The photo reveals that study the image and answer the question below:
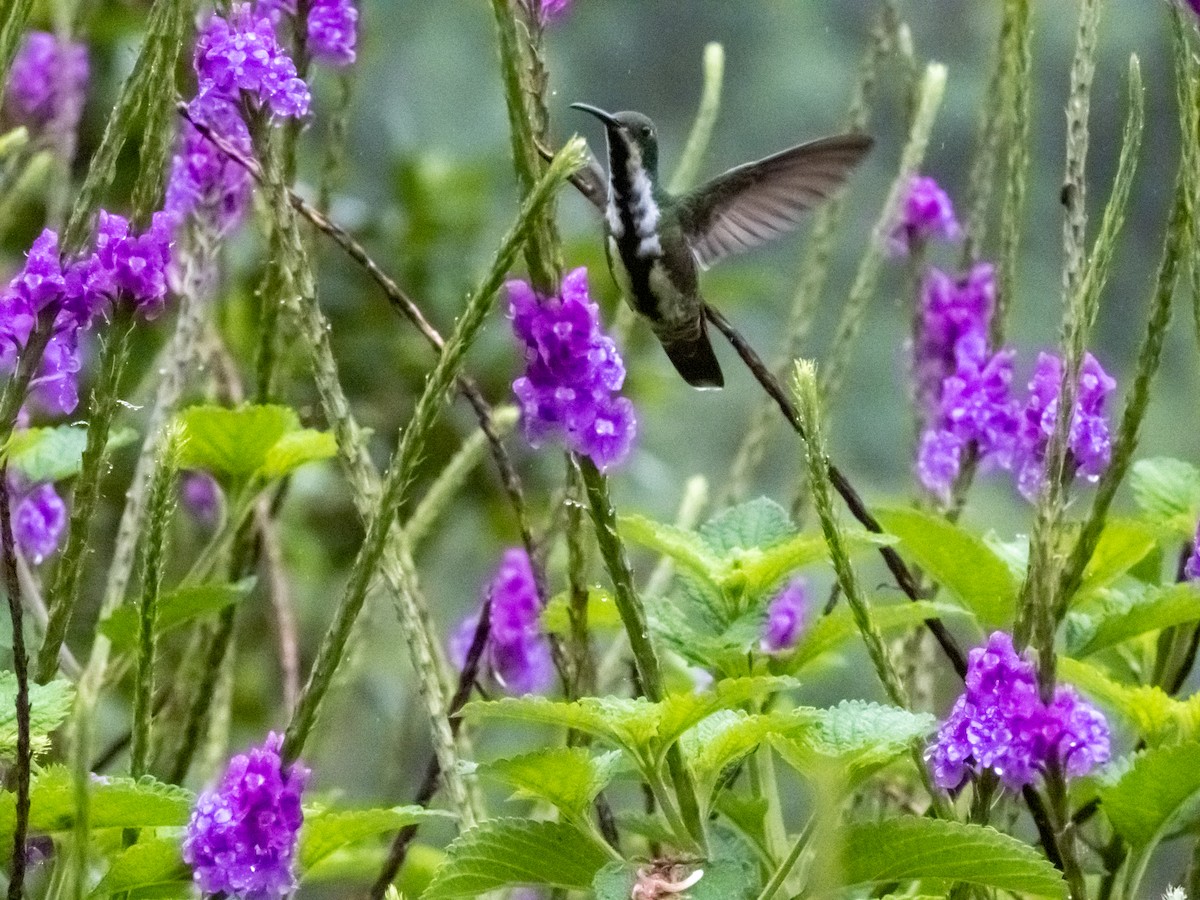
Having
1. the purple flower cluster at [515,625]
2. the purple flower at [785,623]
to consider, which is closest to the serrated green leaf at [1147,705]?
the purple flower at [785,623]

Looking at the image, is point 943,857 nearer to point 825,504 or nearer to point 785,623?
point 825,504

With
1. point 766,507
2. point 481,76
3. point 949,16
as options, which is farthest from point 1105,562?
point 949,16

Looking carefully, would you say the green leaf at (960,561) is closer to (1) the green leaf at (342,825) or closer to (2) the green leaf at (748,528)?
(2) the green leaf at (748,528)

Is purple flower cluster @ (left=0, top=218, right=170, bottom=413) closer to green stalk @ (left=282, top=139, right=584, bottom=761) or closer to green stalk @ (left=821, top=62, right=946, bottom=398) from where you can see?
green stalk @ (left=282, top=139, right=584, bottom=761)

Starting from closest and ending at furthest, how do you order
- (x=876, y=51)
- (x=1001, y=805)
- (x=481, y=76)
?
(x=1001, y=805) → (x=876, y=51) → (x=481, y=76)

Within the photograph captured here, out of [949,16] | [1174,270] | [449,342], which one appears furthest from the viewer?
[949,16]

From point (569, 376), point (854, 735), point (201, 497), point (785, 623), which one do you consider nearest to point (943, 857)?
point (854, 735)

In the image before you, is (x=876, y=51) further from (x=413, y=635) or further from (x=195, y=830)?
(x=195, y=830)
